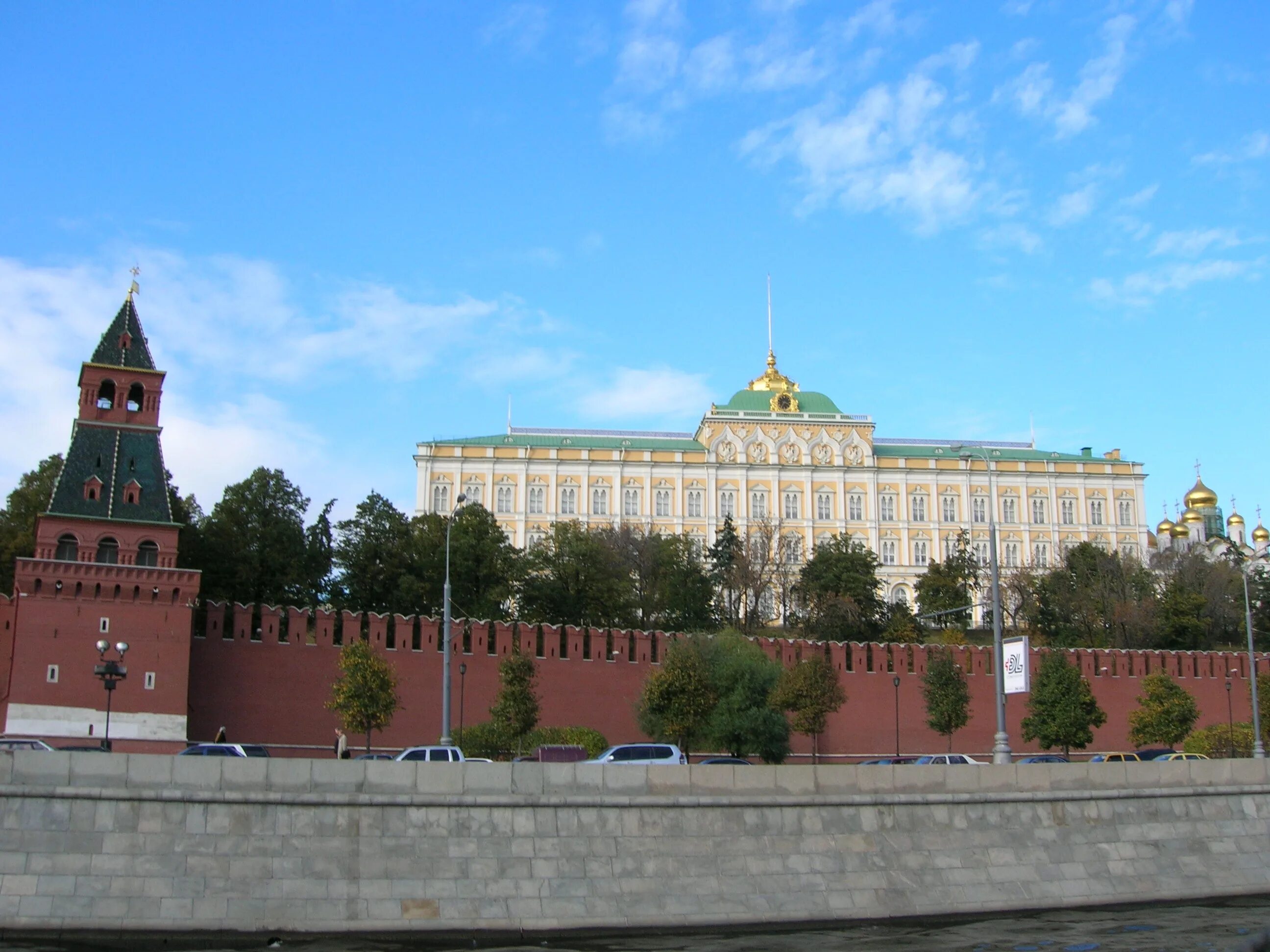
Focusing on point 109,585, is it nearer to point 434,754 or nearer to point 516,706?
point 516,706

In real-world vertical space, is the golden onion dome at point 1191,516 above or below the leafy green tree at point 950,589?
above

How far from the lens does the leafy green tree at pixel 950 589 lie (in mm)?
66812

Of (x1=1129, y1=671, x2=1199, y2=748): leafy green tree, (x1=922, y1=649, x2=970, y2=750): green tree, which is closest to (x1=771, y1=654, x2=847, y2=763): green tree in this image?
(x1=922, y1=649, x2=970, y2=750): green tree

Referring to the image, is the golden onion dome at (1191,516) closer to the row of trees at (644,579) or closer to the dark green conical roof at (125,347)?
the row of trees at (644,579)

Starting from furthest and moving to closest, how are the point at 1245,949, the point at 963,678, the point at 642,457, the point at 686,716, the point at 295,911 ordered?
the point at 642,457
the point at 963,678
the point at 686,716
the point at 295,911
the point at 1245,949

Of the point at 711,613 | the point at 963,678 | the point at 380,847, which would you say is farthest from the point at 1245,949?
the point at 711,613

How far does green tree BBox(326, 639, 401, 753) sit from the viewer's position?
37094 mm

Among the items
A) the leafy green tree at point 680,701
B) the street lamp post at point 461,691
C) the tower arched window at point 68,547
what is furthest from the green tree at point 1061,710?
the tower arched window at point 68,547

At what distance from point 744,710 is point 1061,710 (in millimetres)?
11790

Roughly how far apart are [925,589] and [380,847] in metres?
52.8

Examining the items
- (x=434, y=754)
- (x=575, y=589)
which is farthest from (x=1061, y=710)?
(x=434, y=754)

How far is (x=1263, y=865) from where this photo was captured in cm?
2392

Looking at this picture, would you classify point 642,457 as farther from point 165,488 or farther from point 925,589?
point 165,488

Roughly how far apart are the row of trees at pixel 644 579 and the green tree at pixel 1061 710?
1210 centimetres
